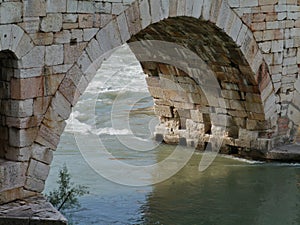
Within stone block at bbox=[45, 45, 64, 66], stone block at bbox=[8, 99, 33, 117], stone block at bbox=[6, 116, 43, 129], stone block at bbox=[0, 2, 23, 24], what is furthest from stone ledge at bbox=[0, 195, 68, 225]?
stone block at bbox=[0, 2, 23, 24]

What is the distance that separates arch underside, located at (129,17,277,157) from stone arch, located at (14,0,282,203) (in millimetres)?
212

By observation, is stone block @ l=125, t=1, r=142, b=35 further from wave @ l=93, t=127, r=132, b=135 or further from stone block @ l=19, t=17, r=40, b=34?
wave @ l=93, t=127, r=132, b=135

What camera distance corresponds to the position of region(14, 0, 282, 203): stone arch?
7230 mm

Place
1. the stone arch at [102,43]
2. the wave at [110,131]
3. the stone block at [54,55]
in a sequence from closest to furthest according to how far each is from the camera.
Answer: the stone block at [54,55], the stone arch at [102,43], the wave at [110,131]

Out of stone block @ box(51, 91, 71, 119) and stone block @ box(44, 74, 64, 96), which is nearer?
stone block @ box(44, 74, 64, 96)

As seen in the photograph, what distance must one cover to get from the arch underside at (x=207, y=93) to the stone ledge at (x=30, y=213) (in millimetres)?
3588

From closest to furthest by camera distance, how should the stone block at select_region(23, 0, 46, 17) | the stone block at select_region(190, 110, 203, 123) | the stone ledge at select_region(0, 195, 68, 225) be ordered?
1. the stone ledge at select_region(0, 195, 68, 225)
2. the stone block at select_region(23, 0, 46, 17)
3. the stone block at select_region(190, 110, 203, 123)

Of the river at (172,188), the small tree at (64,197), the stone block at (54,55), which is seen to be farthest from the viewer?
the river at (172,188)

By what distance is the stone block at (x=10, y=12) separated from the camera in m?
6.57

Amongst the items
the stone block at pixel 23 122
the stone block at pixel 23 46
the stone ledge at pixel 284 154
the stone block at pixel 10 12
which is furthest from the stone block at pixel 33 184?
the stone ledge at pixel 284 154

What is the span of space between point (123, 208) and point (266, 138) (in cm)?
323

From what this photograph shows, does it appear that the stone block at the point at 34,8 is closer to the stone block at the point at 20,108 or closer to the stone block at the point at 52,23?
the stone block at the point at 52,23

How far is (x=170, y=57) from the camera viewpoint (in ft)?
36.3

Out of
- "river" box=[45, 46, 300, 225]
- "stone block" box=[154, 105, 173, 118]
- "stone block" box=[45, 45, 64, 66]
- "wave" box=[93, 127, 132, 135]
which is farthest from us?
"wave" box=[93, 127, 132, 135]
